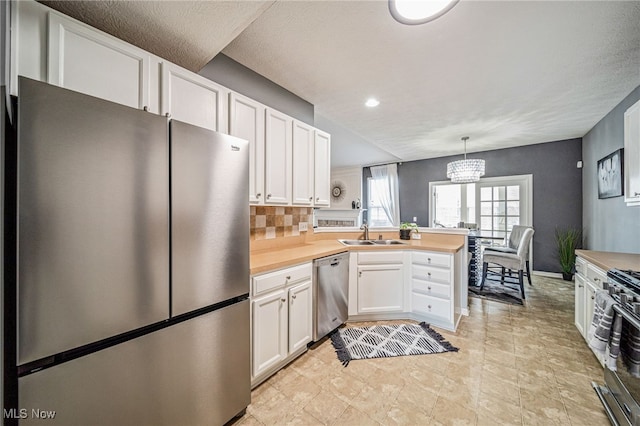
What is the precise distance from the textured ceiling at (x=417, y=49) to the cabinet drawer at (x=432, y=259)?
1.76 meters

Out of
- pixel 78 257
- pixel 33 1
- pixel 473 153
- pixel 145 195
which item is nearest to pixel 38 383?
pixel 78 257

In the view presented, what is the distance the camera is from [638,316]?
1.13m

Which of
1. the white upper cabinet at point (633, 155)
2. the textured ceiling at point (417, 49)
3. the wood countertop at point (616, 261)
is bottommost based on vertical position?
the wood countertop at point (616, 261)

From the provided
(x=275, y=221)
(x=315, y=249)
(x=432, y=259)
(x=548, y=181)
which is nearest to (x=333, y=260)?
(x=315, y=249)

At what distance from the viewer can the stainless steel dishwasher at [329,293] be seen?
216 centimetres

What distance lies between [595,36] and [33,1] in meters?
3.29

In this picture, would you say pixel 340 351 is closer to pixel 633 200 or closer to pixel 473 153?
pixel 633 200

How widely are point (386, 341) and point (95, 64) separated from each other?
9.17 ft

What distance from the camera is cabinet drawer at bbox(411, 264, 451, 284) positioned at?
8.27 feet

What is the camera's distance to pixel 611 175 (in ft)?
9.94

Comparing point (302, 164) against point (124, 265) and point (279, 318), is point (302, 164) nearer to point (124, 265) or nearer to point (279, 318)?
point (279, 318)

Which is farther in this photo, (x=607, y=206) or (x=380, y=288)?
(x=607, y=206)

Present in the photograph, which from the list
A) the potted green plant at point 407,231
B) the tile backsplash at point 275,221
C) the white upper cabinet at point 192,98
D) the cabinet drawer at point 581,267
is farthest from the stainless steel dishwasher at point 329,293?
the cabinet drawer at point 581,267

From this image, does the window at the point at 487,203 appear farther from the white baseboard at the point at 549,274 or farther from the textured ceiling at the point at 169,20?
the textured ceiling at the point at 169,20
